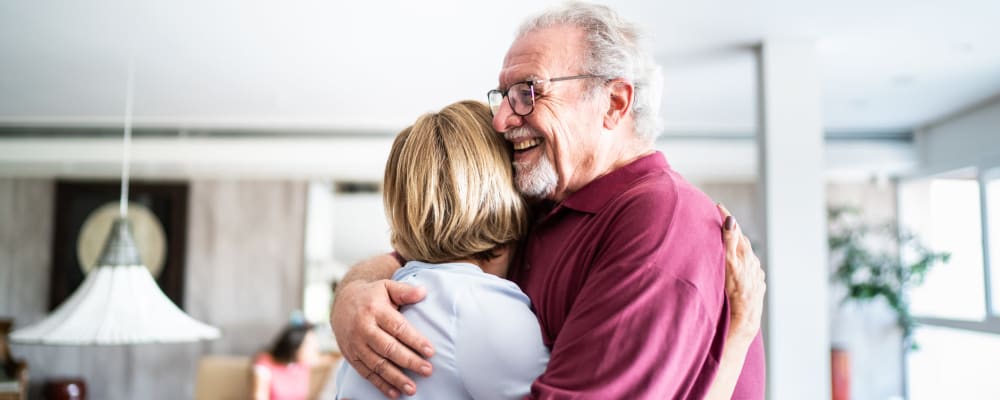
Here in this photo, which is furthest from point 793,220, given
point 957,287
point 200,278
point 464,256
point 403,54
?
point 200,278

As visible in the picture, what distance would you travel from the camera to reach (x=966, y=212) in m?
6.32

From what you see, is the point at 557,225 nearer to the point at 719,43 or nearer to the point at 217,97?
the point at 719,43

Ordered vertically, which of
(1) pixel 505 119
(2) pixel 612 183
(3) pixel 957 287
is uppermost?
(1) pixel 505 119

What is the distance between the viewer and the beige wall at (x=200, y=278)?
783 cm

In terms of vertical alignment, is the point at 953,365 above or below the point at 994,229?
below

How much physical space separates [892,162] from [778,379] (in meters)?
4.03

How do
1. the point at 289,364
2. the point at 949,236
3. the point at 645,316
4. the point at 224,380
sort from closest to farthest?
the point at 645,316 < the point at 289,364 < the point at 224,380 < the point at 949,236

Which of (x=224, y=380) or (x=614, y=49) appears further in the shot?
(x=224, y=380)

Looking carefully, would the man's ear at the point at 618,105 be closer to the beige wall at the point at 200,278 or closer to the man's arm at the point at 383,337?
the man's arm at the point at 383,337

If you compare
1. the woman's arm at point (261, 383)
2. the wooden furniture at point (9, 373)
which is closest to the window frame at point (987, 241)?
the woman's arm at point (261, 383)

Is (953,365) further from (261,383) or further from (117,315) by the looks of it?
(117,315)

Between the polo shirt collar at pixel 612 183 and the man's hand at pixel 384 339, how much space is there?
1.00 ft

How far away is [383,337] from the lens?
1.17 meters

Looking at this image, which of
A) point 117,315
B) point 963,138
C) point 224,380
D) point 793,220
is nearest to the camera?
point 117,315
